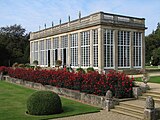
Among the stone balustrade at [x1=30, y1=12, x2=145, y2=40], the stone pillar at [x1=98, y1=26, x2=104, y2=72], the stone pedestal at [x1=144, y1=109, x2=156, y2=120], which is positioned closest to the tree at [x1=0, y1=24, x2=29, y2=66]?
the stone balustrade at [x1=30, y1=12, x2=145, y2=40]

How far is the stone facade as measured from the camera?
93.6 ft

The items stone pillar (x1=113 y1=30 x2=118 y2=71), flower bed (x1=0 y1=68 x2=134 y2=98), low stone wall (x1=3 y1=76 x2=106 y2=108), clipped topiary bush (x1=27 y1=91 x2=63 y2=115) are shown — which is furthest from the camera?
stone pillar (x1=113 y1=30 x2=118 y2=71)

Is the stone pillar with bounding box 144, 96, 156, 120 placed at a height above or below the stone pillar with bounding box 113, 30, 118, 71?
below

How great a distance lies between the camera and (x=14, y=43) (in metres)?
66.1

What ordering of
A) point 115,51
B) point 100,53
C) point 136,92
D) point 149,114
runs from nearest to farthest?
point 149,114 < point 136,92 < point 100,53 < point 115,51

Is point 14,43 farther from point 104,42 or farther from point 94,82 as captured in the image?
point 94,82

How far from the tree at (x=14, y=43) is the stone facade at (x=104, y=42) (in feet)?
74.7

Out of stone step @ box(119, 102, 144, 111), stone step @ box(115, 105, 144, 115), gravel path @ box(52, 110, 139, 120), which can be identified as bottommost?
gravel path @ box(52, 110, 139, 120)

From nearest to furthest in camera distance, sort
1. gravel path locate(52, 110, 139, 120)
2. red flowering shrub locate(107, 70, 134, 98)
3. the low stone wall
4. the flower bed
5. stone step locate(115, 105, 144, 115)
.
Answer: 1. gravel path locate(52, 110, 139, 120)
2. stone step locate(115, 105, 144, 115)
3. the low stone wall
4. red flowering shrub locate(107, 70, 134, 98)
5. the flower bed

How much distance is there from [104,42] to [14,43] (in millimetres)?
42909

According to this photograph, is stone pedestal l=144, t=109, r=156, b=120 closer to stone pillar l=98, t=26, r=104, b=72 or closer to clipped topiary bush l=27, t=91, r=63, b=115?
clipped topiary bush l=27, t=91, r=63, b=115

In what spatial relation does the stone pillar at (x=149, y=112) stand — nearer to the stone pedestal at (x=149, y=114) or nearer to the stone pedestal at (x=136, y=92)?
the stone pedestal at (x=149, y=114)

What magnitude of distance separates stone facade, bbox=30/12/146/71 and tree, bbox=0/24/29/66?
897 inches

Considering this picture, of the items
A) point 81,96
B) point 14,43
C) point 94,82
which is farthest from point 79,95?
point 14,43
